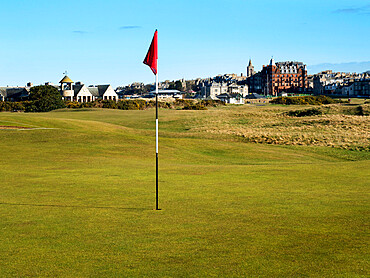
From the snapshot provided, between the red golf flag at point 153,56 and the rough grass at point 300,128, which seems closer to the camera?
the red golf flag at point 153,56

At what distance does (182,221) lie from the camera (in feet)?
38.4

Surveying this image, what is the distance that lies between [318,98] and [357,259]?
162m

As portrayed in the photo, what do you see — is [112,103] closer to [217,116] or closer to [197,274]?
[217,116]

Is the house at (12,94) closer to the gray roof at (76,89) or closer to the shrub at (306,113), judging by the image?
the gray roof at (76,89)

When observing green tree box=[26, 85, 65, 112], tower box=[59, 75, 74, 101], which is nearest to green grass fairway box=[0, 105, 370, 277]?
green tree box=[26, 85, 65, 112]

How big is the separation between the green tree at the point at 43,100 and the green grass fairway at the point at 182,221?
8481 centimetres

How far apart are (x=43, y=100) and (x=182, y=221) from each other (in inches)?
3976

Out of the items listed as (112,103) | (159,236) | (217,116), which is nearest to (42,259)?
(159,236)

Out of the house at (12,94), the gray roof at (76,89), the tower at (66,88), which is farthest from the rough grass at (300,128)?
the house at (12,94)

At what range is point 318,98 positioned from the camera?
536 ft

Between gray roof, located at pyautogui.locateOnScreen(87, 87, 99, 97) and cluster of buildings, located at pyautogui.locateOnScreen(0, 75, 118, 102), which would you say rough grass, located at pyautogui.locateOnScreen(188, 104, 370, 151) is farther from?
gray roof, located at pyautogui.locateOnScreen(87, 87, 99, 97)

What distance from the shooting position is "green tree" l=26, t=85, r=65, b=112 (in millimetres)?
107000

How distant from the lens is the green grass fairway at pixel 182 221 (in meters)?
8.12

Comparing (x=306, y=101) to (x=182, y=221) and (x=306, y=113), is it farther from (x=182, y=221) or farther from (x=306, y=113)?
(x=182, y=221)
